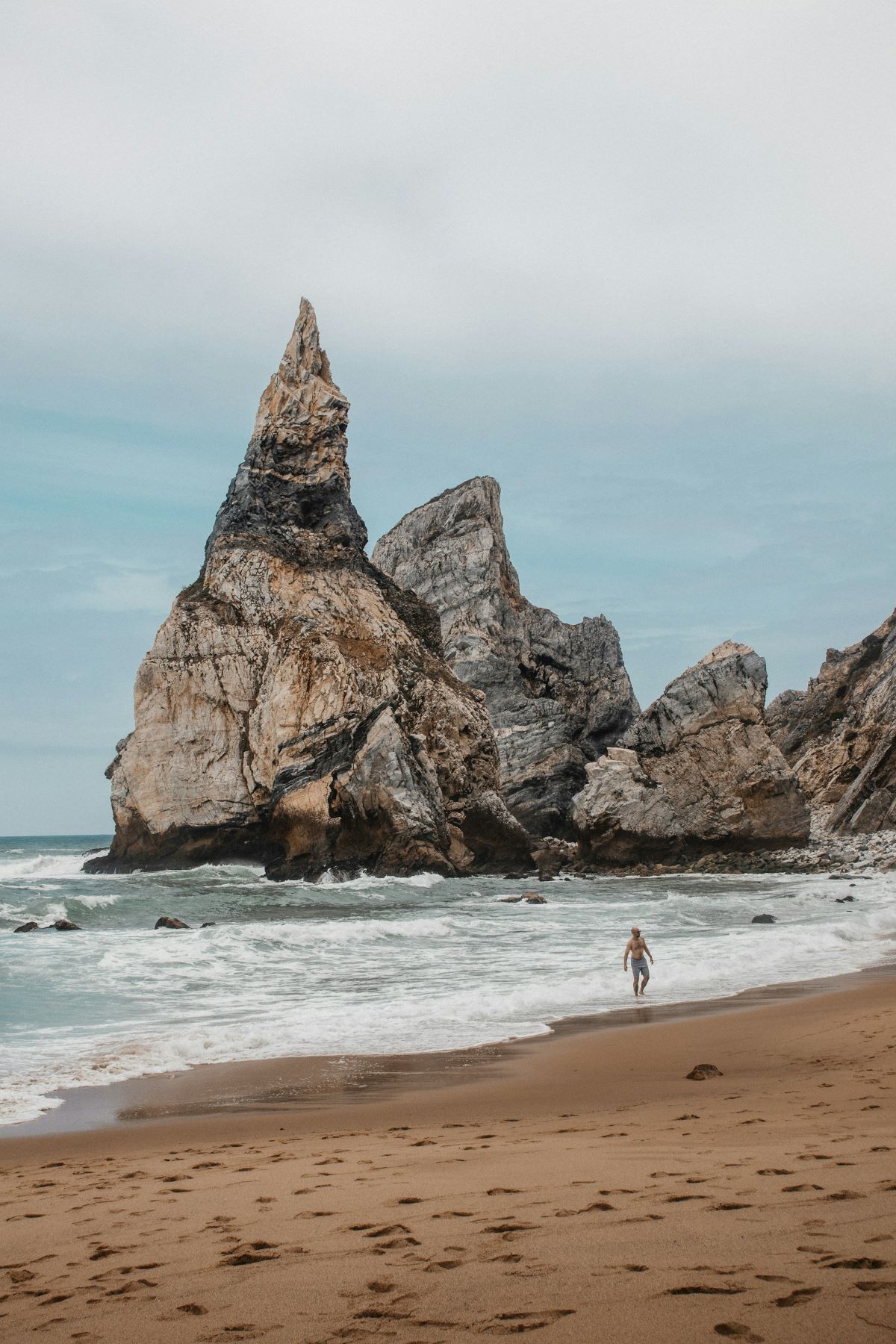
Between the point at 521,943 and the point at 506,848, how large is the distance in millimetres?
22854

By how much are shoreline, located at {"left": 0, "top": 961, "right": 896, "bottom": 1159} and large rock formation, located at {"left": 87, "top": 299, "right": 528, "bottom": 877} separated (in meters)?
25.8

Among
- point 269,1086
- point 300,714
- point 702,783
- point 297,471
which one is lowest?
point 269,1086

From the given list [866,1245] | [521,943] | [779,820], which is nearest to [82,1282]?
[866,1245]

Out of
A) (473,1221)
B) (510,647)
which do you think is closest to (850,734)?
(510,647)

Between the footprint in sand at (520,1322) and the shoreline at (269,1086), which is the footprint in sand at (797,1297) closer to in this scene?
the footprint in sand at (520,1322)

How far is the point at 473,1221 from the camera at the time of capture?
396 cm

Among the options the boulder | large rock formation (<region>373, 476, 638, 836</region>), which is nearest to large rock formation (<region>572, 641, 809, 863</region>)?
large rock formation (<region>373, 476, 638, 836</region>)

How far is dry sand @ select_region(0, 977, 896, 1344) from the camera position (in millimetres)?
2910

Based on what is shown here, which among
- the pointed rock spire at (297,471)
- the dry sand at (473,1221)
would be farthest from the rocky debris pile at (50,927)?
the pointed rock spire at (297,471)

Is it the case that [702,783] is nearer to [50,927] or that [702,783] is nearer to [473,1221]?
[50,927]

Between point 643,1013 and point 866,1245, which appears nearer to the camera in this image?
point 866,1245

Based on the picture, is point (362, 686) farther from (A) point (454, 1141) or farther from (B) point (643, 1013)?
(A) point (454, 1141)

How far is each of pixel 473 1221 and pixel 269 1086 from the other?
5.15 meters

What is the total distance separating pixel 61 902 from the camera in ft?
85.1
